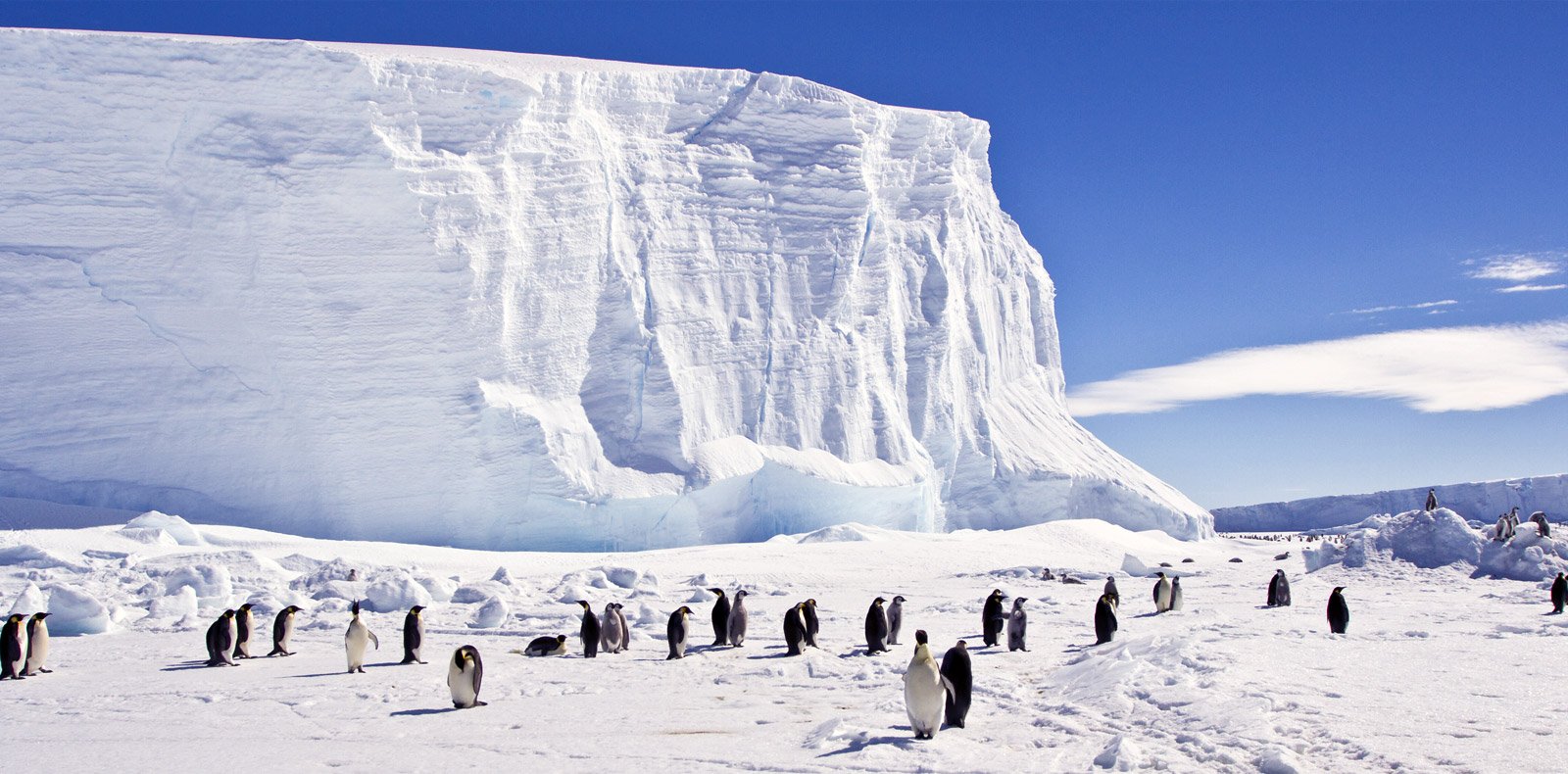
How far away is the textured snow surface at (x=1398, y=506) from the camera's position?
42.8 meters

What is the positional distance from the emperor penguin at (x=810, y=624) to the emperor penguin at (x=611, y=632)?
174 centimetres

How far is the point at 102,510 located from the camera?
61.6ft

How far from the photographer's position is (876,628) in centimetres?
947

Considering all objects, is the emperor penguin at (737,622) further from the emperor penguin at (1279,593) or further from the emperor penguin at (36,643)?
the emperor penguin at (1279,593)

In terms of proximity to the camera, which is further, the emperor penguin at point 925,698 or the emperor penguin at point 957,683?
the emperor penguin at point 957,683

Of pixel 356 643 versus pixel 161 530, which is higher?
pixel 161 530

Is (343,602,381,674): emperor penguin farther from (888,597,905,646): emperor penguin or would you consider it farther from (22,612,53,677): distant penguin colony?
(888,597,905,646): emperor penguin

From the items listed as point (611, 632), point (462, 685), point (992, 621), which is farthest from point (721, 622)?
point (462, 685)

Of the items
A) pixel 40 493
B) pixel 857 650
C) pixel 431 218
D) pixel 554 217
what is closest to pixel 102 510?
pixel 40 493

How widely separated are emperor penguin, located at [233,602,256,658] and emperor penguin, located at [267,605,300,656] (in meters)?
0.21

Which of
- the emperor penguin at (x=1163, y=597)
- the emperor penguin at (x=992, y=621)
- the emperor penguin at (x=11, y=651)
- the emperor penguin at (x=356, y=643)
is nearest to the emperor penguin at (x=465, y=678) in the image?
the emperor penguin at (x=356, y=643)

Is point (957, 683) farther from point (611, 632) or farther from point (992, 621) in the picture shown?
point (611, 632)

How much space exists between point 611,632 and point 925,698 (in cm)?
487

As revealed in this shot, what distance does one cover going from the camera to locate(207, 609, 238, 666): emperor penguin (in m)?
8.81
